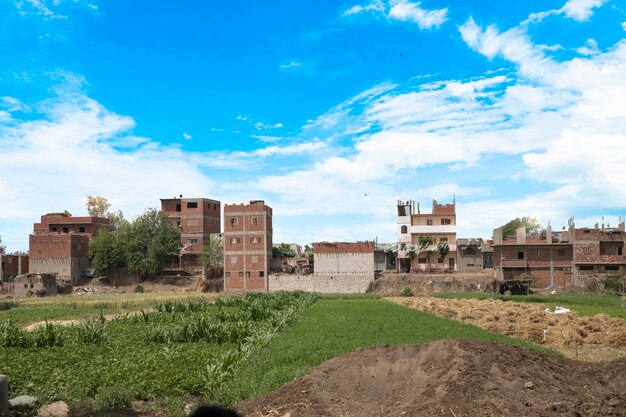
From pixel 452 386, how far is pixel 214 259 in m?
66.0

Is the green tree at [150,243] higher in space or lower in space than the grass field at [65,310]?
higher

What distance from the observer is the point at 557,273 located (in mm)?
63844

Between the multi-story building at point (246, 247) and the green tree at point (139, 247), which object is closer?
the multi-story building at point (246, 247)

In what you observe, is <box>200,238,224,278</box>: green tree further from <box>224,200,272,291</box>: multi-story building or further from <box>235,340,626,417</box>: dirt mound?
Answer: <box>235,340,626,417</box>: dirt mound

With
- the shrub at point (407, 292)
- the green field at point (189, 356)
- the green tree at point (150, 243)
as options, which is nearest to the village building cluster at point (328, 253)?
the green tree at point (150, 243)

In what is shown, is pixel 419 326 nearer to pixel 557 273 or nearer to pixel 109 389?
pixel 109 389

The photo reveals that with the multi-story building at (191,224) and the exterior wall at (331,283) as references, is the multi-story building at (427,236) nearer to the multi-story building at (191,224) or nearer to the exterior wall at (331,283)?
the exterior wall at (331,283)

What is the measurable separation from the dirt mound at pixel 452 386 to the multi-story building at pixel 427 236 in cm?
6058

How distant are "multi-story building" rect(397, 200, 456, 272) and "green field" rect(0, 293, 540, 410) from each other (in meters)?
43.3

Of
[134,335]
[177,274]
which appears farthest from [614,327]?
[177,274]

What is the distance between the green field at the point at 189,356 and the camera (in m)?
14.9

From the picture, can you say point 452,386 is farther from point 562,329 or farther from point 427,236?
point 427,236

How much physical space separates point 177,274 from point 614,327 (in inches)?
2564

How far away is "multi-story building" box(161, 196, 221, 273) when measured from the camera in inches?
3250
